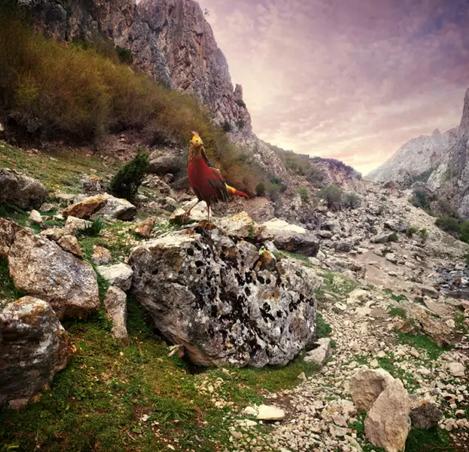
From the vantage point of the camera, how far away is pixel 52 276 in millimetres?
4637

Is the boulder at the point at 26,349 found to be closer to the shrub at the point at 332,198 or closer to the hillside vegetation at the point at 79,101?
the hillside vegetation at the point at 79,101

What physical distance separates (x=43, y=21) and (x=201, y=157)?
90.1 ft

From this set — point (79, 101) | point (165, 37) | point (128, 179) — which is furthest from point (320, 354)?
point (165, 37)

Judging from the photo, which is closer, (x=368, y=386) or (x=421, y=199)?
(x=368, y=386)

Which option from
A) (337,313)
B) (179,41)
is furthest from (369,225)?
(179,41)

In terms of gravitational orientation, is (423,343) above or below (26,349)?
above

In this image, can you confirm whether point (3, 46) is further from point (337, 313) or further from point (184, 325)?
point (337, 313)

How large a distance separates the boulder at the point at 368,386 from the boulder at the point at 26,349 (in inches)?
174

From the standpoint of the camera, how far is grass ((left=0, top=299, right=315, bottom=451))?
3205 millimetres

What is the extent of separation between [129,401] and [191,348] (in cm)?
172

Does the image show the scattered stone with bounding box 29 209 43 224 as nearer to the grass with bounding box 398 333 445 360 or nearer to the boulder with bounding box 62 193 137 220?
the boulder with bounding box 62 193 137 220

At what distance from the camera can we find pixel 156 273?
19.2 ft

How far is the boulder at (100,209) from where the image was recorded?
8.00 meters

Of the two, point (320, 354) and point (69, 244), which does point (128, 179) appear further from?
point (320, 354)
